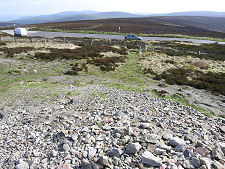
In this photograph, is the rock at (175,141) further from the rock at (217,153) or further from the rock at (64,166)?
the rock at (64,166)

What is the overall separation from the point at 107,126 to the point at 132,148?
6.49 ft

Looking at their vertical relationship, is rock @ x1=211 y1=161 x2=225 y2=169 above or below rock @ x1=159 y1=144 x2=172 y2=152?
below

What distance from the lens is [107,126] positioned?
26.1ft

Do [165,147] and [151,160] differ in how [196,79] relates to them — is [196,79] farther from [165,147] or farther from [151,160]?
[151,160]

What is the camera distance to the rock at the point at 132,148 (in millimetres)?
6215

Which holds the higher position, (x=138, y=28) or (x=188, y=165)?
(x=138, y=28)

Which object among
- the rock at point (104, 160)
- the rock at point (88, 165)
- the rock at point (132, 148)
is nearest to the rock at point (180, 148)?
the rock at point (132, 148)

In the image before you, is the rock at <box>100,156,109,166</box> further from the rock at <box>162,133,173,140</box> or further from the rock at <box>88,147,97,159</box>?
the rock at <box>162,133,173,140</box>

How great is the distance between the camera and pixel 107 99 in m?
11.7

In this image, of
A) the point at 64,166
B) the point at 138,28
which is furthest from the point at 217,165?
the point at 138,28

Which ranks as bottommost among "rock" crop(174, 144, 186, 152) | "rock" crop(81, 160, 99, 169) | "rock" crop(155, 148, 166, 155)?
"rock" crop(81, 160, 99, 169)

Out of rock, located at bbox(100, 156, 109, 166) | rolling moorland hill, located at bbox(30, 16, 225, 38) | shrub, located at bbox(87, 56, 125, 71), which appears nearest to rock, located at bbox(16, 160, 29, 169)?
rock, located at bbox(100, 156, 109, 166)

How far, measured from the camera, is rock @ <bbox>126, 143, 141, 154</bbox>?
245 inches

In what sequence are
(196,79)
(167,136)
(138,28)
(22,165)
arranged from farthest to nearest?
(138,28)
(196,79)
(167,136)
(22,165)
